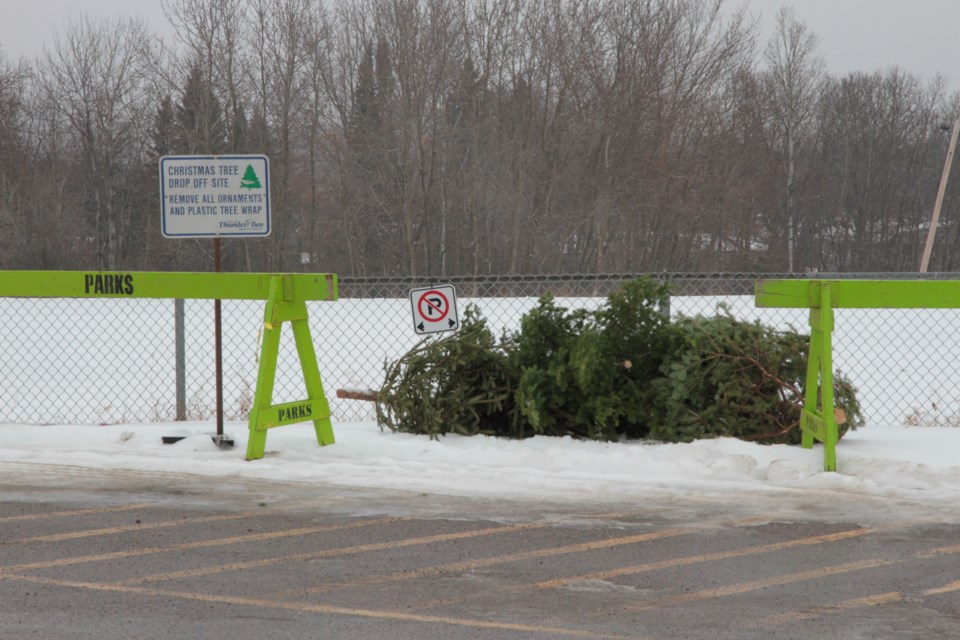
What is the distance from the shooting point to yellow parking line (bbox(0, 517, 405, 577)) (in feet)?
17.1

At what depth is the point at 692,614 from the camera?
444 cm

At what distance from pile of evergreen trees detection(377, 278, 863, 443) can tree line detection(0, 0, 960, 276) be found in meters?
28.0

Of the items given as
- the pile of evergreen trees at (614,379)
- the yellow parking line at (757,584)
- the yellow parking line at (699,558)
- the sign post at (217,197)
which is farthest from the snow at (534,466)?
the yellow parking line at (757,584)

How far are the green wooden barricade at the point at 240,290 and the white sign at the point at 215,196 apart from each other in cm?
44

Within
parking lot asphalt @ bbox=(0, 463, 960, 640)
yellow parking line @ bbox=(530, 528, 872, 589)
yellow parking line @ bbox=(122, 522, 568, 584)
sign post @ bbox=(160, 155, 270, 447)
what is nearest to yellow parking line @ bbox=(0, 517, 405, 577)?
parking lot asphalt @ bbox=(0, 463, 960, 640)

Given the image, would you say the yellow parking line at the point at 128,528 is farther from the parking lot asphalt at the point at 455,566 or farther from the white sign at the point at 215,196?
the white sign at the point at 215,196

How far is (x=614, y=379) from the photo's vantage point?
8195 mm

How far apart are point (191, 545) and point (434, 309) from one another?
3.45 metres

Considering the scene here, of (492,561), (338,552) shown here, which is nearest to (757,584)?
(492,561)

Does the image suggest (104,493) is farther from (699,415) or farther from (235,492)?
(699,415)

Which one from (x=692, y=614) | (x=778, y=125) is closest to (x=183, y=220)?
(x=692, y=614)

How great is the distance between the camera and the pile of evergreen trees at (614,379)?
7.84 m

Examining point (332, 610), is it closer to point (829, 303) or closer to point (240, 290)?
point (240, 290)

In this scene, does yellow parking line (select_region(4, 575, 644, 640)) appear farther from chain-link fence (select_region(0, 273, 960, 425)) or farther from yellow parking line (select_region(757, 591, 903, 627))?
chain-link fence (select_region(0, 273, 960, 425))
